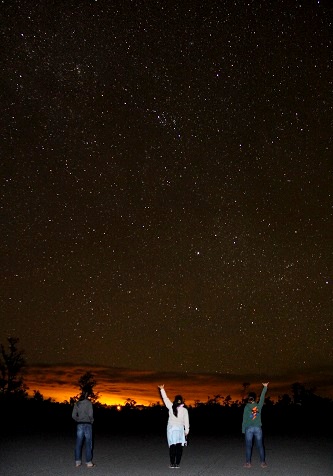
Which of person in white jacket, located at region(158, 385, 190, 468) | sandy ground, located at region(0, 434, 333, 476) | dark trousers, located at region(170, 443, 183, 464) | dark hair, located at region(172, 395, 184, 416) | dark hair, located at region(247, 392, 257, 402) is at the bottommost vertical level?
sandy ground, located at region(0, 434, 333, 476)

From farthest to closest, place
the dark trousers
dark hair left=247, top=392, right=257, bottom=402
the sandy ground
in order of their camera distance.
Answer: dark hair left=247, top=392, right=257, bottom=402
the dark trousers
the sandy ground

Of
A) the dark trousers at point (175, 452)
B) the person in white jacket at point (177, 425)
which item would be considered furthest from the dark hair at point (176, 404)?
the dark trousers at point (175, 452)

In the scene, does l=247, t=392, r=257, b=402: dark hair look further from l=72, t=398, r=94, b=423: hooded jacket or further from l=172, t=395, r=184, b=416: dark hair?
l=72, t=398, r=94, b=423: hooded jacket

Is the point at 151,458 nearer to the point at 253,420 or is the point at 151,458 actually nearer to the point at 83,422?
the point at 83,422

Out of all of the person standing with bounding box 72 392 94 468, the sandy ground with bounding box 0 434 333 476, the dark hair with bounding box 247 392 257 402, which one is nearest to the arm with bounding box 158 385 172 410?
the sandy ground with bounding box 0 434 333 476

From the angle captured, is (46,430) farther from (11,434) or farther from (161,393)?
(161,393)

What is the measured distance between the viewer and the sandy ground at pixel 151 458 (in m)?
10.3

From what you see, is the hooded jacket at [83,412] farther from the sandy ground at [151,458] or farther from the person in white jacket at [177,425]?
the person in white jacket at [177,425]

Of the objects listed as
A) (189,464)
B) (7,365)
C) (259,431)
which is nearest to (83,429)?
(189,464)

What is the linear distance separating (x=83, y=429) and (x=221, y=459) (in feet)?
11.0

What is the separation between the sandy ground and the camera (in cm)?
1031

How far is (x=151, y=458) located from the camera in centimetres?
1261

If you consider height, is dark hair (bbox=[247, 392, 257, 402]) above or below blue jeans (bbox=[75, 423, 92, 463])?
above

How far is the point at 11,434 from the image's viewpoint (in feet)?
62.5
